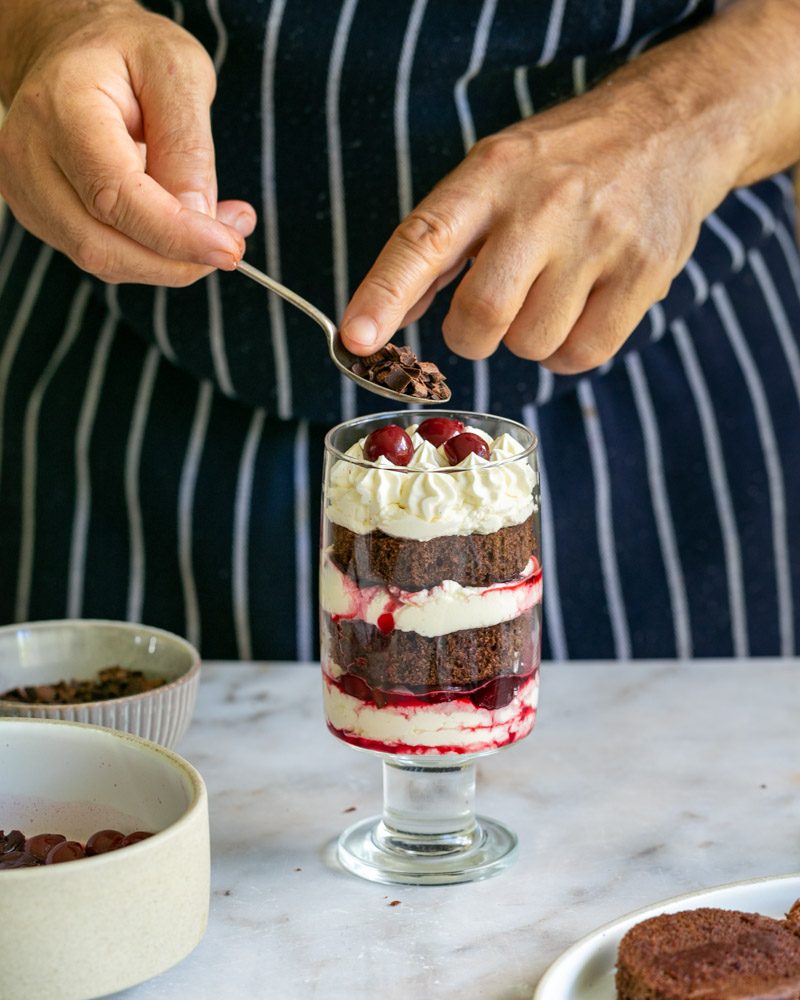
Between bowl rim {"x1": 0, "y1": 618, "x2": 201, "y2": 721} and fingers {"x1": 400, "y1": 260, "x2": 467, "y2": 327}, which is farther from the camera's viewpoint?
fingers {"x1": 400, "y1": 260, "x2": 467, "y2": 327}

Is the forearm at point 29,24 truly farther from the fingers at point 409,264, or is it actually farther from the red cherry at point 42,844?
the red cherry at point 42,844

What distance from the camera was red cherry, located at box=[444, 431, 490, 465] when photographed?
0.89 metres

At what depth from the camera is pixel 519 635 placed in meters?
0.90

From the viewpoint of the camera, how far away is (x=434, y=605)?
0.86 m

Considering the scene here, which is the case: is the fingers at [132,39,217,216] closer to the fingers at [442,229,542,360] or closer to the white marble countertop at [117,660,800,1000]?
the fingers at [442,229,542,360]

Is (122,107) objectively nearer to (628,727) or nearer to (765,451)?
(628,727)

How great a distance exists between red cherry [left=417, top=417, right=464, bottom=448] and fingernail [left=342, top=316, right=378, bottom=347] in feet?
0.22

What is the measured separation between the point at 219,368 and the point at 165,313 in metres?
0.07

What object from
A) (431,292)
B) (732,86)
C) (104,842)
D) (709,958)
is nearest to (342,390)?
(431,292)

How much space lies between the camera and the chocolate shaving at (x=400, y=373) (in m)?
0.98

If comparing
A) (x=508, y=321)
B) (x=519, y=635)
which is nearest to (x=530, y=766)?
(x=519, y=635)

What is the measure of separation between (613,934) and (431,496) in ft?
0.90

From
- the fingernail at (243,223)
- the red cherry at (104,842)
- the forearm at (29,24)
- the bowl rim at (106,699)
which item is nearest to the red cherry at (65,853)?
the red cherry at (104,842)

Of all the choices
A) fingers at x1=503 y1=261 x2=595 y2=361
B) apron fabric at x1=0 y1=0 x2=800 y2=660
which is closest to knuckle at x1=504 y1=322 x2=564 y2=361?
fingers at x1=503 y1=261 x2=595 y2=361
